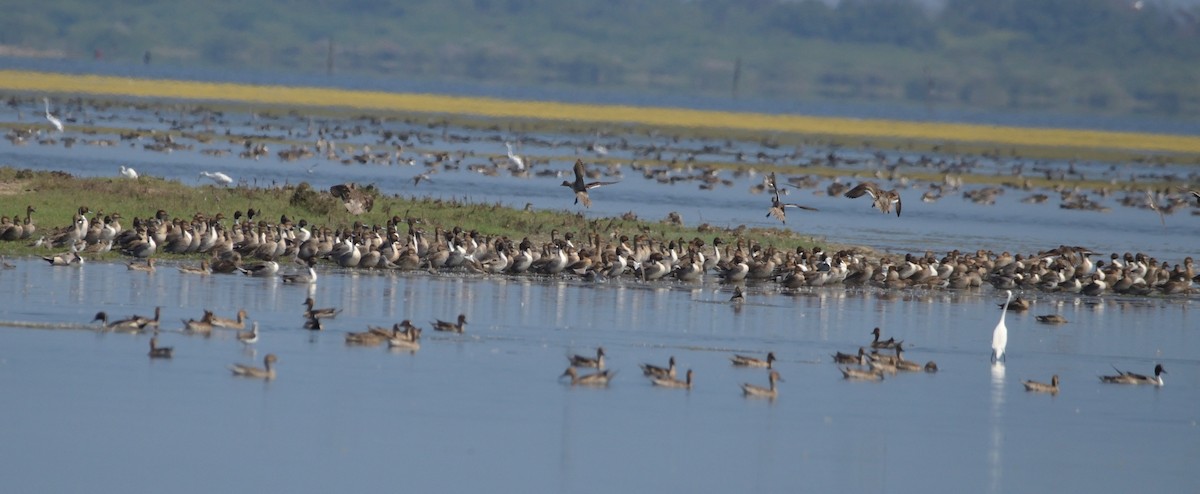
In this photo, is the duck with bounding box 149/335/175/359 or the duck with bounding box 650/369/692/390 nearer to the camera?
the duck with bounding box 149/335/175/359

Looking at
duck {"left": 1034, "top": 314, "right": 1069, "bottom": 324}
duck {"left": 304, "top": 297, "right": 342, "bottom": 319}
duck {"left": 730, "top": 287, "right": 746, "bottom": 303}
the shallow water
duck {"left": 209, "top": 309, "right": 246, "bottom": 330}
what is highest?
duck {"left": 730, "top": 287, "right": 746, "bottom": 303}

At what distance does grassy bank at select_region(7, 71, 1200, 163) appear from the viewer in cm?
9269

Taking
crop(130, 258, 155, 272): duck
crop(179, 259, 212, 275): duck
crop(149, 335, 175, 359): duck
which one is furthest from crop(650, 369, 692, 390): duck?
crop(130, 258, 155, 272): duck

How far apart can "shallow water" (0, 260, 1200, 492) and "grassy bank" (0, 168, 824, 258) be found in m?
4.43

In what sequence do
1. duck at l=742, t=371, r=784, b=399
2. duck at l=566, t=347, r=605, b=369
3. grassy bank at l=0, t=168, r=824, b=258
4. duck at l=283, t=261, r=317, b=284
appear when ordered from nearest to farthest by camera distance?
duck at l=742, t=371, r=784, b=399 → duck at l=566, t=347, r=605, b=369 → duck at l=283, t=261, r=317, b=284 → grassy bank at l=0, t=168, r=824, b=258

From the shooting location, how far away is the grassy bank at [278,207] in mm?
27609

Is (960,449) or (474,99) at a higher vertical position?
(474,99)

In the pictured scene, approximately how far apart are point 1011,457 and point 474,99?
108 metres

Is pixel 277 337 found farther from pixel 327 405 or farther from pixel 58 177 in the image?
pixel 58 177

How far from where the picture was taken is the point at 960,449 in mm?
15703

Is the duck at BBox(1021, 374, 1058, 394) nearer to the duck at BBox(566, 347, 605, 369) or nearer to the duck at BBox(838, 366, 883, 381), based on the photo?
the duck at BBox(838, 366, 883, 381)

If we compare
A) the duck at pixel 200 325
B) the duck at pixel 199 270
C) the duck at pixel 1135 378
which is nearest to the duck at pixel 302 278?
the duck at pixel 199 270

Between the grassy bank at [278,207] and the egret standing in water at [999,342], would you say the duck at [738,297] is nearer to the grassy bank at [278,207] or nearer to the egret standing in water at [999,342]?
the egret standing in water at [999,342]

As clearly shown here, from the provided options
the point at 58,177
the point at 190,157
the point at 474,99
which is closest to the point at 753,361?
the point at 58,177
